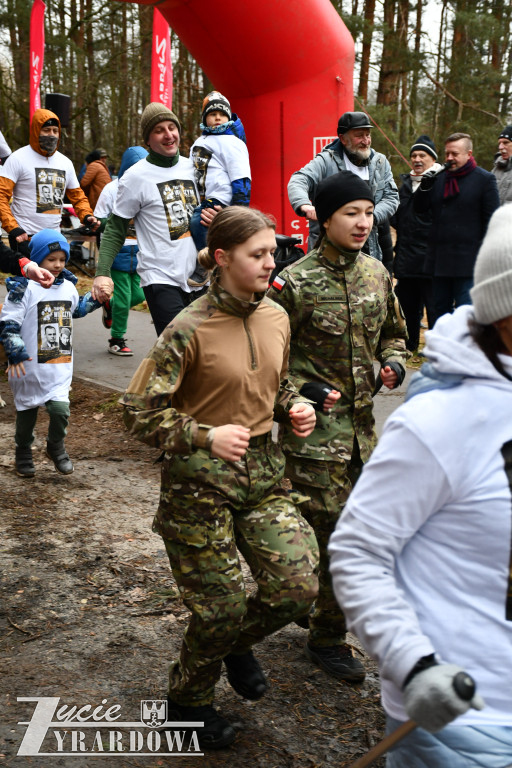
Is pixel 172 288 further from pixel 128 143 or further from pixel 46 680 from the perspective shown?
pixel 128 143

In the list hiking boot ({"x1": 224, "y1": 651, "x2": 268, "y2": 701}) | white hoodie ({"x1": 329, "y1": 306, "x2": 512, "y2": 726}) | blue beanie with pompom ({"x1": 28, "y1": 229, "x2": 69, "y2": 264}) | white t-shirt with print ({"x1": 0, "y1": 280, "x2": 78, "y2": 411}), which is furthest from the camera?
white t-shirt with print ({"x1": 0, "y1": 280, "x2": 78, "y2": 411})

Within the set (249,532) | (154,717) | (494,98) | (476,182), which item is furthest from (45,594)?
(494,98)

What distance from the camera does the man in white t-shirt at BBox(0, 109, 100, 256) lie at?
26.5 feet

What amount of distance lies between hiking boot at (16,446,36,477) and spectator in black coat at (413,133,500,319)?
4109 mm

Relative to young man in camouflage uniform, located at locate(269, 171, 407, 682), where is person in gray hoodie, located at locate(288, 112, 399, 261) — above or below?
above

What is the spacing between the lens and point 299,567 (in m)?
3.05

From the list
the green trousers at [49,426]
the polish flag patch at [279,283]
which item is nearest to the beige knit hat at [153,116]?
the green trousers at [49,426]

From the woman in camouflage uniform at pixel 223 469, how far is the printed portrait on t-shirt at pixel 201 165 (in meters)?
3.38

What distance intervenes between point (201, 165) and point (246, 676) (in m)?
4.25

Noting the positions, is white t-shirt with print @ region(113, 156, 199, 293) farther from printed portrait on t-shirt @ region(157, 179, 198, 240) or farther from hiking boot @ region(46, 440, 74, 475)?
hiking boot @ region(46, 440, 74, 475)

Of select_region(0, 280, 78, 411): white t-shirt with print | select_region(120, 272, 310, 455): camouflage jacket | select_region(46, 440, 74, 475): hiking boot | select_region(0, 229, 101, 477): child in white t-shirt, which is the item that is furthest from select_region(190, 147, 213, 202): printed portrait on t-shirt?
select_region(120, 272, 310, 455): camouflage jacket

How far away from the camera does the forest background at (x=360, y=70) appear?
19469 millimetres

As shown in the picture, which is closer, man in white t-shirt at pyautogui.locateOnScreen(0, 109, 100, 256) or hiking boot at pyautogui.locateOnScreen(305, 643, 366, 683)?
hiking boot at pyautogui.locateOnScreen(305, 643, 366, 683)

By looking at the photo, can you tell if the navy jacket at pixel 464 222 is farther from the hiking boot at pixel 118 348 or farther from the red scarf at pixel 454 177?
the hiking boot at pixel 118 348
